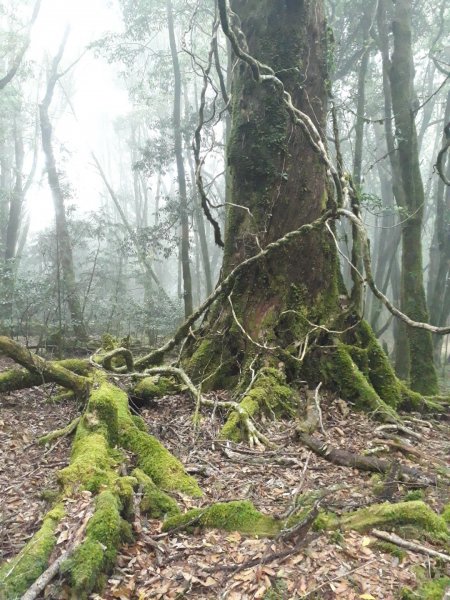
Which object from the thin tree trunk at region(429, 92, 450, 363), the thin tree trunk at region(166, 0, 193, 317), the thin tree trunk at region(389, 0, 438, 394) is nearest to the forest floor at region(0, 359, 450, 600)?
the thin tree trunk at region(389, 0, 438, 394)

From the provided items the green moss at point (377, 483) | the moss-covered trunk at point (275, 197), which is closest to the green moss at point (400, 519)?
the green moss at point (377, 483)

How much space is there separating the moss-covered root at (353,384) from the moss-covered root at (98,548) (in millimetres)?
3955

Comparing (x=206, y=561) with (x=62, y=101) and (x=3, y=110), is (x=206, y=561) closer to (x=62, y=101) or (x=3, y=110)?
(x=3, y=110)

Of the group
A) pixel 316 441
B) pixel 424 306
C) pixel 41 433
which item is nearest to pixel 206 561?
pixel 316 441

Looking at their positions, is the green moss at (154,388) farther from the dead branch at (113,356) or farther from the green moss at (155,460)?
the green moss at (155,460)

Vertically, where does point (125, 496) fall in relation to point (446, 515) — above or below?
above

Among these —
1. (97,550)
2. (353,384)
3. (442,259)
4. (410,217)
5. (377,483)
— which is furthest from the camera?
(442,259)

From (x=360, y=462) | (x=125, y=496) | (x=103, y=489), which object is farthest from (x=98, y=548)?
(x=360, y=462)

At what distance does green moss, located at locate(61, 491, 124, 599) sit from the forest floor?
91 millimetres

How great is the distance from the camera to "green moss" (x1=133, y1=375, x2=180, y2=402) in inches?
251

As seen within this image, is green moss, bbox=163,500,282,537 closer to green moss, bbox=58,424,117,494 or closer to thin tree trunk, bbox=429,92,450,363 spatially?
green moss, bbox=58,424,117,494

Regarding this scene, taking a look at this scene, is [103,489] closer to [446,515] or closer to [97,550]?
[97,550]

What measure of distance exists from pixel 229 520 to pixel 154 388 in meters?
3.52

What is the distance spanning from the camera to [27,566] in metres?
2.41
